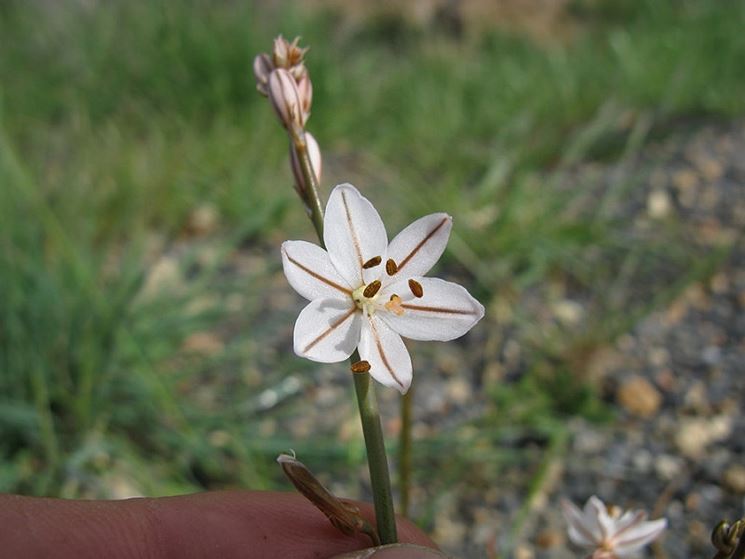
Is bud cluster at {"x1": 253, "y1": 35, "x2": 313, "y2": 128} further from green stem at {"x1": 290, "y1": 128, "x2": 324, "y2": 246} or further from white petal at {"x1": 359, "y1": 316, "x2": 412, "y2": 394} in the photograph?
white petal at {"x1": 359, "y1": 316, "x2": 412, "y2": 394}

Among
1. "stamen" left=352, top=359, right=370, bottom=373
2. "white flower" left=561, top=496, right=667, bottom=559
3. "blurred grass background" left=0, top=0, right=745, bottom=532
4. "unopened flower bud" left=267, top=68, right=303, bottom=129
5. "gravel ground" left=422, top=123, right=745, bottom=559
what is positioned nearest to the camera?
"stamen" left=352, top=359, right=370, bottom=373

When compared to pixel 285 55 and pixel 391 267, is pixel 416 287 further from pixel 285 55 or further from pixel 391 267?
pixel 285 55

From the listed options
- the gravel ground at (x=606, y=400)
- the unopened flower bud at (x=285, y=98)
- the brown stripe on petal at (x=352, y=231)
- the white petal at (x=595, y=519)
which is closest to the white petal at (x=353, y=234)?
the brown stripe on petal at (x=352, y=231)

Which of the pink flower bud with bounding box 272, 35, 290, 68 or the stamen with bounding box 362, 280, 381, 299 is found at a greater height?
the pink flower bud with bounding box 272, 35, 290, 68

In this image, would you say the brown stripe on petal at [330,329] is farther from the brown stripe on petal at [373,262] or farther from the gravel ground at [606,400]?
the gravel ground at [606,400]

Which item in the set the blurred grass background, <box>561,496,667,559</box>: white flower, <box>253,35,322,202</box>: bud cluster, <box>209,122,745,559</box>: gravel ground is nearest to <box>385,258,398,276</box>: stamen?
<box>253,35,322,202</box>: bud cluster

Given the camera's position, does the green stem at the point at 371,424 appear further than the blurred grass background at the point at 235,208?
No

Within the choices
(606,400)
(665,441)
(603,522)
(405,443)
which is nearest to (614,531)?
(603,522)

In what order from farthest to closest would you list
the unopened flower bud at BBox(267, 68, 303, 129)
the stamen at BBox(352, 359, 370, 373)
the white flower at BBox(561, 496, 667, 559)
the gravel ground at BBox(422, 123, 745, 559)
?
the gravel ground at BBox(422, 123, 745, 559) → the white flower at BBox(561, 496, 667, 559) → the unopened flower bud at BBox(267, 68, 303, 129) → the stamen at BBox(352, 359, 370, 373)
